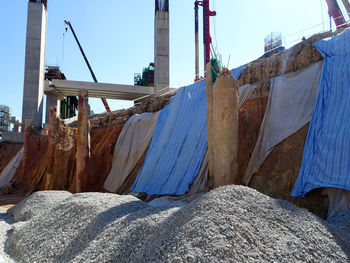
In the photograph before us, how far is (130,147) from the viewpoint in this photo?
43.5 feet

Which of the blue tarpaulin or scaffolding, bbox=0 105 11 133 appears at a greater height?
scaffolding, bbox=0 105 11 133

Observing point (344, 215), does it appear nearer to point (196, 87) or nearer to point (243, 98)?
point (243, 98)

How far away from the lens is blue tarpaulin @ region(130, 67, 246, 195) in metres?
9.01

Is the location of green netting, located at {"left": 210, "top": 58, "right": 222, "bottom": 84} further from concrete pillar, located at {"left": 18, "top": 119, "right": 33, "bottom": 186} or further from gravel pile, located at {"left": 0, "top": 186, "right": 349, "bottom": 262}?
concrete pillar, located at {"left": 18, "top": 119, "right": 33, "bottom": 186}

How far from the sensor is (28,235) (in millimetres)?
5664

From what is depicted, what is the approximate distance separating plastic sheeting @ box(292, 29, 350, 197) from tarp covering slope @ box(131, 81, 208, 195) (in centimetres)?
317

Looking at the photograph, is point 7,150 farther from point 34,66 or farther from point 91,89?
point 91,89

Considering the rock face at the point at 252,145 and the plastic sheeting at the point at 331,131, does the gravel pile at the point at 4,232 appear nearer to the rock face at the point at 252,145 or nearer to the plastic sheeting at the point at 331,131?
the rock face at the point at 252,145

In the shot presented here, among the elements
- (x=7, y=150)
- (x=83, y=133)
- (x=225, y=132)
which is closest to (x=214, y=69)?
(x=225, y=132)

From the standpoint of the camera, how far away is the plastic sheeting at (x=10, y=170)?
19.3 meters

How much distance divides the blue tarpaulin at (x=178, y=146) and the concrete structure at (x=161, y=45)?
10733 mm

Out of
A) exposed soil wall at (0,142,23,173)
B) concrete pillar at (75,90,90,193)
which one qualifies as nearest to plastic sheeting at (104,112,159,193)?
concrete pillar at (75,90,90,193)

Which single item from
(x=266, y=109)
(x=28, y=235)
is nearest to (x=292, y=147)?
(x=266, y=109)

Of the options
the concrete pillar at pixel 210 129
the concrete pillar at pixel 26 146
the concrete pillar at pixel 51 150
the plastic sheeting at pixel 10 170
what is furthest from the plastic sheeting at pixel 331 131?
the plastic sheeting at pixel 10 170
